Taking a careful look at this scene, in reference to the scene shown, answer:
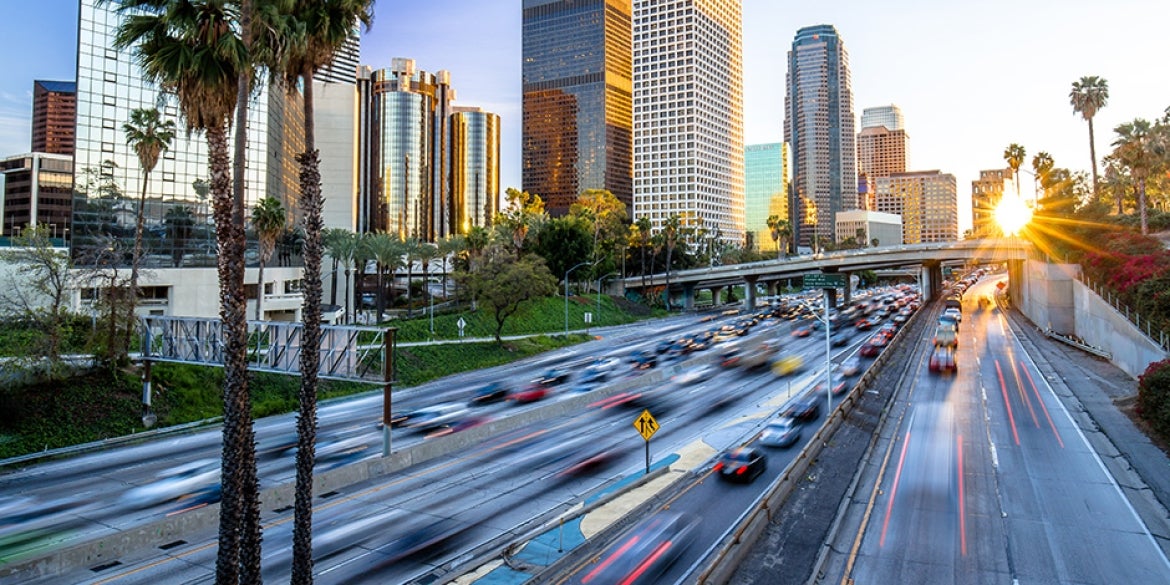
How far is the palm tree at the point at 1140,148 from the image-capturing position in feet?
217

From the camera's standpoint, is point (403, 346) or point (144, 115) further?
point (403, 346)

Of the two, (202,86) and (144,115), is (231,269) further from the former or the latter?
(144,115)

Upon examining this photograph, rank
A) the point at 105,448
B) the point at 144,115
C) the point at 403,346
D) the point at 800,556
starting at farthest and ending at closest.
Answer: the point at 403,346, the point at 144,115, the point at 105,448, the point at 800,556

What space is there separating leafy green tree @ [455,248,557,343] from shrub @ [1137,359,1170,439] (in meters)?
45.7

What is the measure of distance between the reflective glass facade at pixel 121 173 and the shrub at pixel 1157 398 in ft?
233

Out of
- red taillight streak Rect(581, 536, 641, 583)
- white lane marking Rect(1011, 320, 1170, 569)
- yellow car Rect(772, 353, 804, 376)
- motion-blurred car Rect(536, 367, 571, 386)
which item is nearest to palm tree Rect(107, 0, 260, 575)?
red taillight streak Rect(581, 536, 641, 583)

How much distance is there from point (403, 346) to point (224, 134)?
152 feet

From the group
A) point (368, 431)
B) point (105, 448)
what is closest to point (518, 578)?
point (368, 431)

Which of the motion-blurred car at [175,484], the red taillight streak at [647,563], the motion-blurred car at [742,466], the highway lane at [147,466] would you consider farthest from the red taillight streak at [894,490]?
the motion-blurred car at [175,484]

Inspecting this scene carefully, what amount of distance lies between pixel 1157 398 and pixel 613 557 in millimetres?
28520

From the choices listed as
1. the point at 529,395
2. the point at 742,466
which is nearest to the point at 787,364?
the point at 529,395

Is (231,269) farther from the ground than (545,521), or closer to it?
farther from the ground

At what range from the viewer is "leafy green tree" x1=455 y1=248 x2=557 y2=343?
62.7m

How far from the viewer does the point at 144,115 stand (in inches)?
1549
